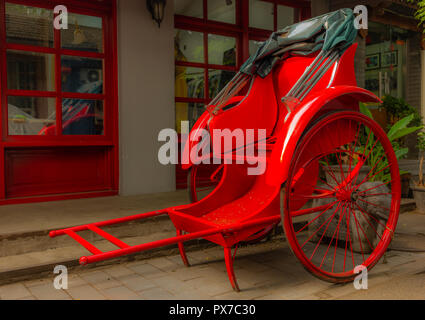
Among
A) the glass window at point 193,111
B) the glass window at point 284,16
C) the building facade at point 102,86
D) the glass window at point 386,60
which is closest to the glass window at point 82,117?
the building facade at point 102,86

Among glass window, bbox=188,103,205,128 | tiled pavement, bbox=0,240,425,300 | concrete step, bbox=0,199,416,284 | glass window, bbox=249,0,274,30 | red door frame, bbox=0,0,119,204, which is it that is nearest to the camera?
tiled pavement, bbox=0,240,425,300

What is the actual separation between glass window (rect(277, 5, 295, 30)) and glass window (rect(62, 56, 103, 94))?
2.84 m

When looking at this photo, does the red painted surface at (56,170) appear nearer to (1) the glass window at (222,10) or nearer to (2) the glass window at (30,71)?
(2) the glass window at (30,71)

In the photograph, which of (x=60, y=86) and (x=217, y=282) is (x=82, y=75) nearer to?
(x=60, y=86)

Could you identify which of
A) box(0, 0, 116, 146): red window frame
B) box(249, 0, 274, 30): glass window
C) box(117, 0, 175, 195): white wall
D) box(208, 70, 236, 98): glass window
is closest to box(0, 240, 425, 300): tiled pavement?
box(117, 0, 175, 195): white wall

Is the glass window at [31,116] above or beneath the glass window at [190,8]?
beneath

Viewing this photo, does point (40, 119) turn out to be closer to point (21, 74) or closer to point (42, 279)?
point (21, 74)

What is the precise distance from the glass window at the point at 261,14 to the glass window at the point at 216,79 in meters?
0.84

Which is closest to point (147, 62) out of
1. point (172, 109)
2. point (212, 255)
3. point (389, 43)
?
point (172, 109)

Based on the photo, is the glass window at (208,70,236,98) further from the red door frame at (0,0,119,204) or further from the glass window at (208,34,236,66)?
the red door frame at (0,0,119,204)

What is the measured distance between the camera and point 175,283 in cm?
284

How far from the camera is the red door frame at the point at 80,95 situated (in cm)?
440

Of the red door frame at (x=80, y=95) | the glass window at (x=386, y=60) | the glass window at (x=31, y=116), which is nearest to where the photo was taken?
the red door frame at (x=80, y=95)

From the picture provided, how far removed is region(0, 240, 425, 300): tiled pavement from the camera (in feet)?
8.55
